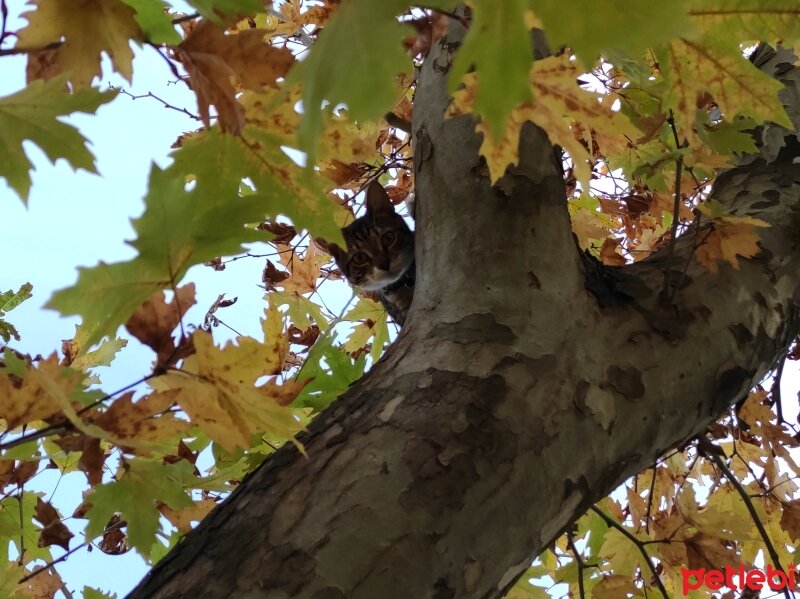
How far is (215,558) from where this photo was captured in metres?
0.79

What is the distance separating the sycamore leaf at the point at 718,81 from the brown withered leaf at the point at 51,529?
63.8 inches

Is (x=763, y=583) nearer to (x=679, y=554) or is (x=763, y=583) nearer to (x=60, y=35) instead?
(x=679, y=554)

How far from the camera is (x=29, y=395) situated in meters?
0.81

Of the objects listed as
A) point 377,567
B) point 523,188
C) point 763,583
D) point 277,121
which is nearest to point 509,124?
point 523,188

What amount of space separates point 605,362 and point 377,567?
0.53 meters

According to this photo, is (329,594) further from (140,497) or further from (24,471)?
(24,471)

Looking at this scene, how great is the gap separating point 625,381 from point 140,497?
0.81 meters

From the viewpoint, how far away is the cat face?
2.55 m

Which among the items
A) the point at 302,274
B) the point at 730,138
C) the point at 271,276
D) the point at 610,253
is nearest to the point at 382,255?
the point at 302,274

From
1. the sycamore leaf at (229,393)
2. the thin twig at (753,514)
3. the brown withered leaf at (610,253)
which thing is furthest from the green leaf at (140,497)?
the brown withered leaf at (610,253)

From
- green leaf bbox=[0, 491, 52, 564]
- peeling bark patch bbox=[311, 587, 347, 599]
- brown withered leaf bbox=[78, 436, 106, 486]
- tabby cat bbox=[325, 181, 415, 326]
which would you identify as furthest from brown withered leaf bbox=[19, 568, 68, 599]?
peeling bark patch bbox=[311, 587, 347, 599]

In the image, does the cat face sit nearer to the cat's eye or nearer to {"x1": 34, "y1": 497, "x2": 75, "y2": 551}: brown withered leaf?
the cat's eye

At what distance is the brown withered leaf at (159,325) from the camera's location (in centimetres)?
84

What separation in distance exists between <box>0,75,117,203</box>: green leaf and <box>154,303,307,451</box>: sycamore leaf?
0.35 metres
